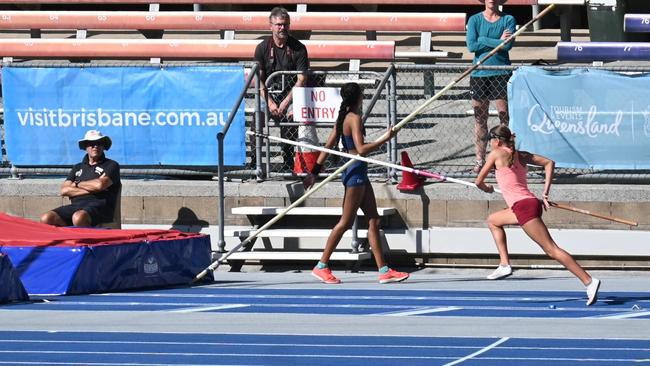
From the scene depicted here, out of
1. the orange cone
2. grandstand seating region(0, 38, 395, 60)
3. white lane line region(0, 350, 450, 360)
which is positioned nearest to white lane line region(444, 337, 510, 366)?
white lane line region(0, 350, 450, 360)

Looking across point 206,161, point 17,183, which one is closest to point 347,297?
point 206,161

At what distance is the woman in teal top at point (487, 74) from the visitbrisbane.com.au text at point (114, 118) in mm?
2489

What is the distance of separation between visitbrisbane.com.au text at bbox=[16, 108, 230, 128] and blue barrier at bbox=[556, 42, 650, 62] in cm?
528

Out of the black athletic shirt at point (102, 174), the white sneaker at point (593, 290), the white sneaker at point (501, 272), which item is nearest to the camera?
the white sneaker at point (593, 290)

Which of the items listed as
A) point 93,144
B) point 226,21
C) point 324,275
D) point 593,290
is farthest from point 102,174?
point 226,21

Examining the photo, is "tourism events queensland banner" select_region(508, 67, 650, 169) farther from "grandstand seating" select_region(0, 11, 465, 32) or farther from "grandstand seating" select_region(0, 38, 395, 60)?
"grandstand seating" select_region(0, 11, 465, 32)

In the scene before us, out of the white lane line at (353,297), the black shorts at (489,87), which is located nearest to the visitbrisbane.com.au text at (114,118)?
the black shorts at (489,87)

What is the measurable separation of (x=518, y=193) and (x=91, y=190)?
4391mm

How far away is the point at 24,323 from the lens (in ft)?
35.4

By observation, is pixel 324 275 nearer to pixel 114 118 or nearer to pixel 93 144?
pixel 93 144

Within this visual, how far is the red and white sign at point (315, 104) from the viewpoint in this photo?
47.3ft

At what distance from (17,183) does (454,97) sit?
16.5 ft

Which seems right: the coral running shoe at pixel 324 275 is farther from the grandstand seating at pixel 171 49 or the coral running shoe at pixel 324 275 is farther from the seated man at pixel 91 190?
the grandstand seating at pixel 171 49

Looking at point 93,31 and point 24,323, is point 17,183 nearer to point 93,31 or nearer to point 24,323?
point 24,323
